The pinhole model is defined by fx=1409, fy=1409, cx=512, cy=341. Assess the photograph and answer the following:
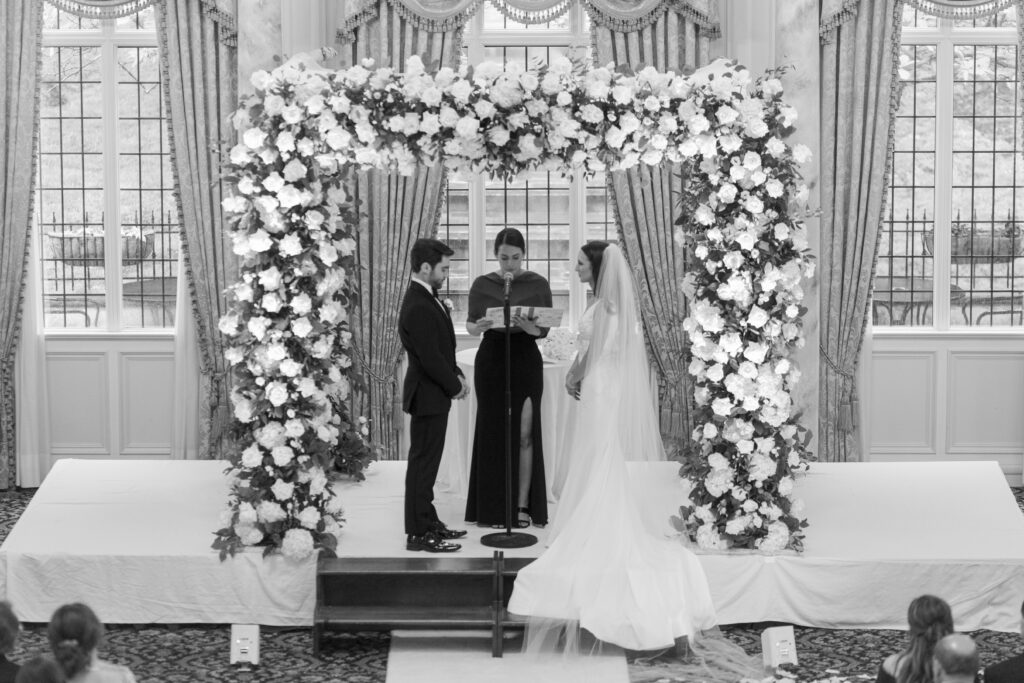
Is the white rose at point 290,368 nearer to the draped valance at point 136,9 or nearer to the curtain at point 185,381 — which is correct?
the curtain at point 185,381

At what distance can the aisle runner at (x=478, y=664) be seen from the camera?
21.0 feet

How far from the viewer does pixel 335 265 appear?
7.55m

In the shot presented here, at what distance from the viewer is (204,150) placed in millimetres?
10461

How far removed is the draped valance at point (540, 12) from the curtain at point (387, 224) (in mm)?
15

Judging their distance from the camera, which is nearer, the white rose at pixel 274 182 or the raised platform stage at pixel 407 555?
the white rose at pixel 274 182

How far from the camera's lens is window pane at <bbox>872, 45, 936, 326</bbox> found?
10.9 metres

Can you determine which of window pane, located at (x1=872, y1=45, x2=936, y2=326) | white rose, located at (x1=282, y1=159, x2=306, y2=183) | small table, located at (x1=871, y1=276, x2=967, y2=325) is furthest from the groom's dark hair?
small table, located at (x1=871, y1=276, x2=967, y2=325)

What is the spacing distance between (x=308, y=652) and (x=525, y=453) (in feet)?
5.79

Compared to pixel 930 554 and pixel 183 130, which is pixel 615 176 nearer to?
pixel 183 130

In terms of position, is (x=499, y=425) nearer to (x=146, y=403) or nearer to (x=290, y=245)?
(x=290, y=245)

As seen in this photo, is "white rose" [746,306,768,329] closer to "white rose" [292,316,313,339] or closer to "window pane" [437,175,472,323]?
"white rose" [292,316,313,339]

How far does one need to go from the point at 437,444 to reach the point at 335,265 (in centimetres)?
112

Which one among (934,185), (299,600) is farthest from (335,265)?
(934,185)

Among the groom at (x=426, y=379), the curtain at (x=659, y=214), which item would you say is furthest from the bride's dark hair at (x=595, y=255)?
the curtain at (x=659, y=214)
